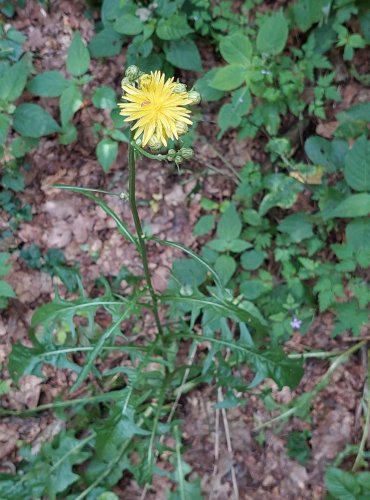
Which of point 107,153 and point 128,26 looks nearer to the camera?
point 128,26

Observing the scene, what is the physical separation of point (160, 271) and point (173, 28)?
1311 millimetres

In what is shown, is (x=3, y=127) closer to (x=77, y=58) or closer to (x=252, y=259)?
(x=77, y=58)

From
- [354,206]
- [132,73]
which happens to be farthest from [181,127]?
[354,206]

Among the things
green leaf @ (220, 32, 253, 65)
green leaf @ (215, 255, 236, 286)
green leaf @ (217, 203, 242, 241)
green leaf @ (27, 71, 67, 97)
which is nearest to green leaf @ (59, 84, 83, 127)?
green leaf @ (27, 71, 67, 97)

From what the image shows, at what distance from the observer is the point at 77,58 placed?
9.05 ft

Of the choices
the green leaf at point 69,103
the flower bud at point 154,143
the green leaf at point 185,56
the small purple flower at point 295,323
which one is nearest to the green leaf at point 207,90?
the green leaf at point 185,56

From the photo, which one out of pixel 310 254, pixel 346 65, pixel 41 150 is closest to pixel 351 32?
pixel 346 65

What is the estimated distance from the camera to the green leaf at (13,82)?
8.79 ft

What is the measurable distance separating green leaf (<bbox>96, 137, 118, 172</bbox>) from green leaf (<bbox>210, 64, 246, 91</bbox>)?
2.07 ft

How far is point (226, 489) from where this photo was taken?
265cm

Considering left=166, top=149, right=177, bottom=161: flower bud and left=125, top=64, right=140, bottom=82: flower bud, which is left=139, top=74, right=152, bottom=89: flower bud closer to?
left=125, top=64, right=140, bottom=82: flower bud

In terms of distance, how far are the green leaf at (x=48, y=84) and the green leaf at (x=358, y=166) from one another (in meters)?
1.57

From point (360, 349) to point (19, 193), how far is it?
2083mm

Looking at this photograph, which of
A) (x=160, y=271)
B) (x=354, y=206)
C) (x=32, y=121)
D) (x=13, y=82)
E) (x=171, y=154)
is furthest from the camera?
(x=160, y=271)
